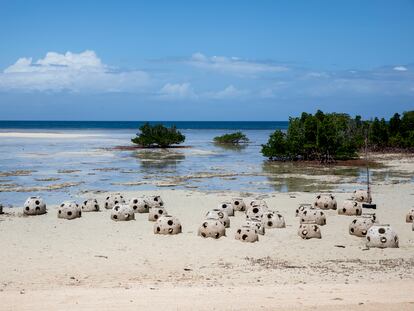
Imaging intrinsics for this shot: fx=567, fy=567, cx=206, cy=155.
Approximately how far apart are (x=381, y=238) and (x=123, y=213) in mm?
9341

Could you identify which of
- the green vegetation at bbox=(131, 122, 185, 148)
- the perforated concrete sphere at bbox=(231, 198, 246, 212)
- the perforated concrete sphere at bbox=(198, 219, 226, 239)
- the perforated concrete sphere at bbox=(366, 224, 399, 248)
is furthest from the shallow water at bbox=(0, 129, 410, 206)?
the green vegetation at bbox=(131, 122, 185, 148)

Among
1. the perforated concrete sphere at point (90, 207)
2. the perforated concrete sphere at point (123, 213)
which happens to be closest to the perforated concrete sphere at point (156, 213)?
the perforated concrete sphere at point (123, 213)

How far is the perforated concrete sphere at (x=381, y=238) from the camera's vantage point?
16734 mm

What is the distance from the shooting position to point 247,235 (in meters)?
17.6

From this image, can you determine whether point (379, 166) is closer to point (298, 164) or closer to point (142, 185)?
point (298, 164)

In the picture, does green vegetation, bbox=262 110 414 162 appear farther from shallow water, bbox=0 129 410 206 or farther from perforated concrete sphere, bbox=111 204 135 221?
perforated concrete sphere, bbox=111 204 135 221

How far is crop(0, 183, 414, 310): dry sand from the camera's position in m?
11.1

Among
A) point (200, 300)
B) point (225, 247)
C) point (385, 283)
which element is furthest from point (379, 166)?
point (200, 300)

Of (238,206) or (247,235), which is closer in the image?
(247,235)

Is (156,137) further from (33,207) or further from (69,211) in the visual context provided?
(69,211)

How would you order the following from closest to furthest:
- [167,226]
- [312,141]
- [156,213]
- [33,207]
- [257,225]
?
1. [257,225]
2. [167,226]
3. [156,213]
4. [33,207]
5. [312,141]

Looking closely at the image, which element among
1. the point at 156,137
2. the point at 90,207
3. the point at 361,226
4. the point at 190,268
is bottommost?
the point at 190,268

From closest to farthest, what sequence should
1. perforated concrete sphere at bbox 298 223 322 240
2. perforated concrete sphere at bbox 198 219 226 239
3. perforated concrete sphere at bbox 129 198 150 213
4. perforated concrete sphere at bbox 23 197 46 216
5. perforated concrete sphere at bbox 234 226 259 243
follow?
perforated concrete sphere at bbox 234 226 259 243, perforated concrete sphere at bbox 198 219 226 239, perforated concrete sphere at bbox 298 223 322 240, perforated concrete sphere at bbox 23 197 46 216, perforated concrete sphere at bbox 129 198 150 213

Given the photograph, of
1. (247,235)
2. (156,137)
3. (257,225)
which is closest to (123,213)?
(257,225)
